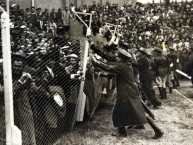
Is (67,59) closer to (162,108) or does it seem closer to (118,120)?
(118,120)

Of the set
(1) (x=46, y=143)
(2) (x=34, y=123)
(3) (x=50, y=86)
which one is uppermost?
(3) (x=50, y=86)

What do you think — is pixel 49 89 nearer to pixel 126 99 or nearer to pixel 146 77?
pixel 126 99

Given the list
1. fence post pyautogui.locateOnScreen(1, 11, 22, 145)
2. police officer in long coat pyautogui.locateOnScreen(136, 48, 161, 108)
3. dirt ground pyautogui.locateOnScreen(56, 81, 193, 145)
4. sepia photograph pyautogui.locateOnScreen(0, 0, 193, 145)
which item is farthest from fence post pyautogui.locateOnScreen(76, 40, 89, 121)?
police officer in long coat pyautogui.locateOnScreen(136, 48, 161, 108)

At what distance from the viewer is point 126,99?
358 inches

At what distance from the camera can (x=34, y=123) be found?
738 cm

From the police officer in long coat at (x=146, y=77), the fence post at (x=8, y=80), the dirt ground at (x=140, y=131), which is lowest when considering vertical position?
the dirt ground at (x=140, y=131)

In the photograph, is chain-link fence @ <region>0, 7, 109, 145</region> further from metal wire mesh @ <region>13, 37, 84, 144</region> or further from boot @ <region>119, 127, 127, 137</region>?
boot @ <region>119, 127, 127, 137</region>

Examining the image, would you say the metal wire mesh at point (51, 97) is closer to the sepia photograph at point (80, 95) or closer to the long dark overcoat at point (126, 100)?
the sepia photograph at point (80, 95)

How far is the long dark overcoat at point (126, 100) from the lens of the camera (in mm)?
9016

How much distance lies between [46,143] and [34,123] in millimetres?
634

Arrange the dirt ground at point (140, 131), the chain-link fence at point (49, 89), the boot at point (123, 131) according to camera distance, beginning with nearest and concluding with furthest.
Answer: the chain-link fence at point (49, 89)
the dirt ground at point (140, 131)
the boot at point (123, 131)

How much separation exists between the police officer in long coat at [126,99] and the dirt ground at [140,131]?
36 cm

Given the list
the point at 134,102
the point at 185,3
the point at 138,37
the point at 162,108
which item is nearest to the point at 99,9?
the point at 138,37

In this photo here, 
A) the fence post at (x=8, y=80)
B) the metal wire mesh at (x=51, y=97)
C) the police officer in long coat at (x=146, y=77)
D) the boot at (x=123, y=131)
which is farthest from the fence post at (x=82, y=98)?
the police officer in long coat at (x=146, y=77)
